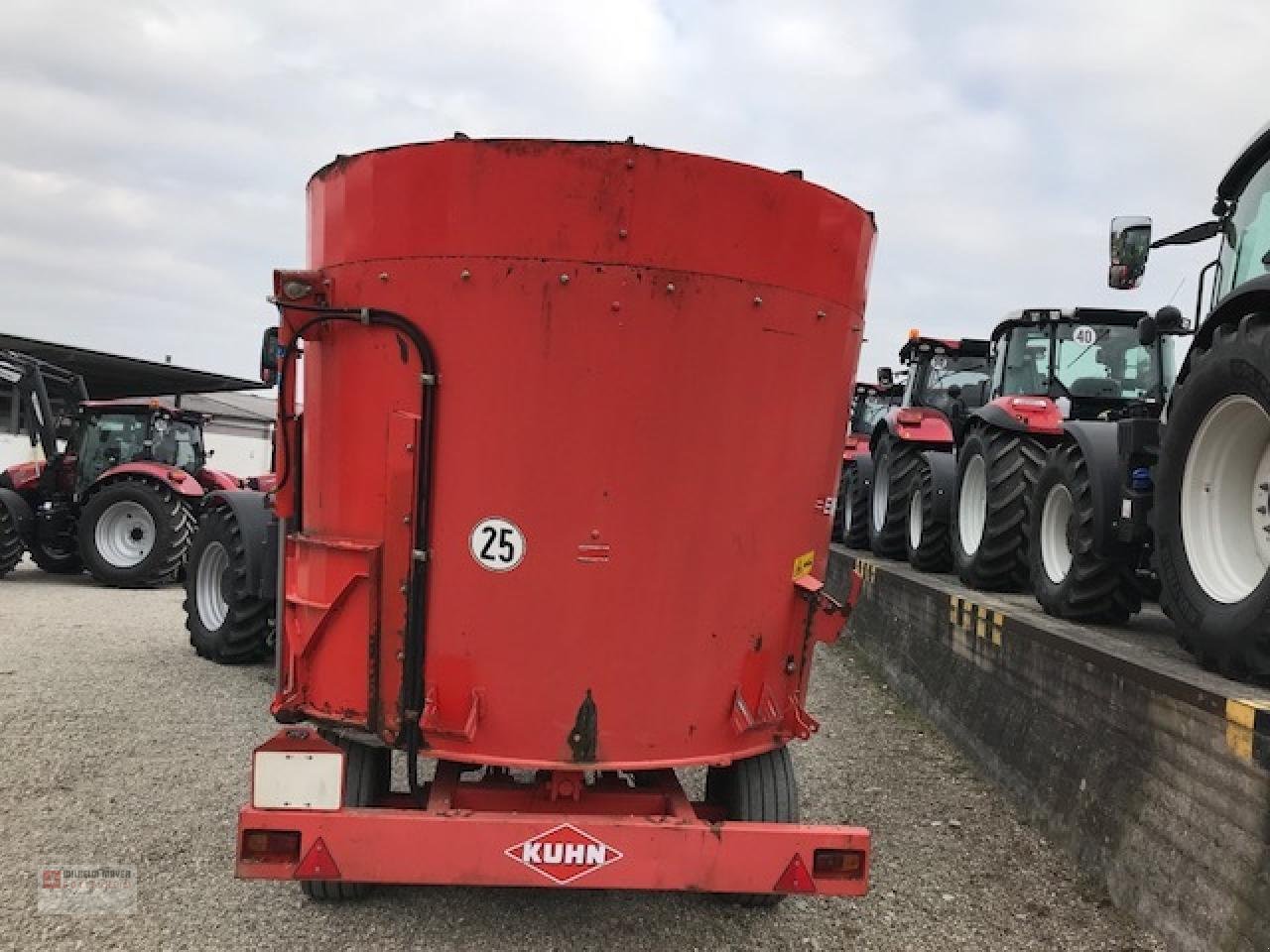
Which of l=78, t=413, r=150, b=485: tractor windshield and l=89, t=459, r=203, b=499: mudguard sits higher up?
l=78, t=413, r=150, b=485: tractor windshield

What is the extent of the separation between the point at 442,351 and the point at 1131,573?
4096 mm

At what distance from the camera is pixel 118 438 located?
11.8 meters

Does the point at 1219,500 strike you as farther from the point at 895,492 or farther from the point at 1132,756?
the point at 895,492

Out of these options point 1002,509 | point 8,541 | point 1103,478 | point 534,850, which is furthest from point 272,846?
point 8,541

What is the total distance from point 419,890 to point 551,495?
1683 mm

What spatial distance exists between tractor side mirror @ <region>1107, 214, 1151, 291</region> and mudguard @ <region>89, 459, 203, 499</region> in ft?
31.5

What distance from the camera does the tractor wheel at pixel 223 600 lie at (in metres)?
6.79

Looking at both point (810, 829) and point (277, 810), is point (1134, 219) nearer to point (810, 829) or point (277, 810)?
point (810, 829)

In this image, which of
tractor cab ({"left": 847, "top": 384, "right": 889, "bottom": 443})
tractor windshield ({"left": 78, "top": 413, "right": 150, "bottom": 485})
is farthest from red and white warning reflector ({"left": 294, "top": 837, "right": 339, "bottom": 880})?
tractor cab ({"left": 847, "top": 384, "right": 889, "bottom": 443})

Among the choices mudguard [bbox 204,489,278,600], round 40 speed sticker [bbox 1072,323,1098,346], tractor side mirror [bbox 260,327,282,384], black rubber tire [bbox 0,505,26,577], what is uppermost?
round 40 speed sticker [bbox 1072,323,1098,346]

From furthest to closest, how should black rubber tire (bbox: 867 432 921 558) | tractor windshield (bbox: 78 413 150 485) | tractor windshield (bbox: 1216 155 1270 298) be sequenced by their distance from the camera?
1. tractor windshield (bbox: 78 413 150 485)
2. black rubber tire (bbox: 867 432 921 558)
3. tractor windshield (bbox: 1216 155 1270 298)

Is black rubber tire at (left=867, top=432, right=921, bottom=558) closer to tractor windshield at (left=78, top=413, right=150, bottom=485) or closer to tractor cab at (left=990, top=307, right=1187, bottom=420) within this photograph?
tractor cab at (left=990, top=307, right=1187, bottom=420)

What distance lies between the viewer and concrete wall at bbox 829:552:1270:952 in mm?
2902

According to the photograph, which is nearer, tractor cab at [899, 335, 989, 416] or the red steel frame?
the red steel frame
